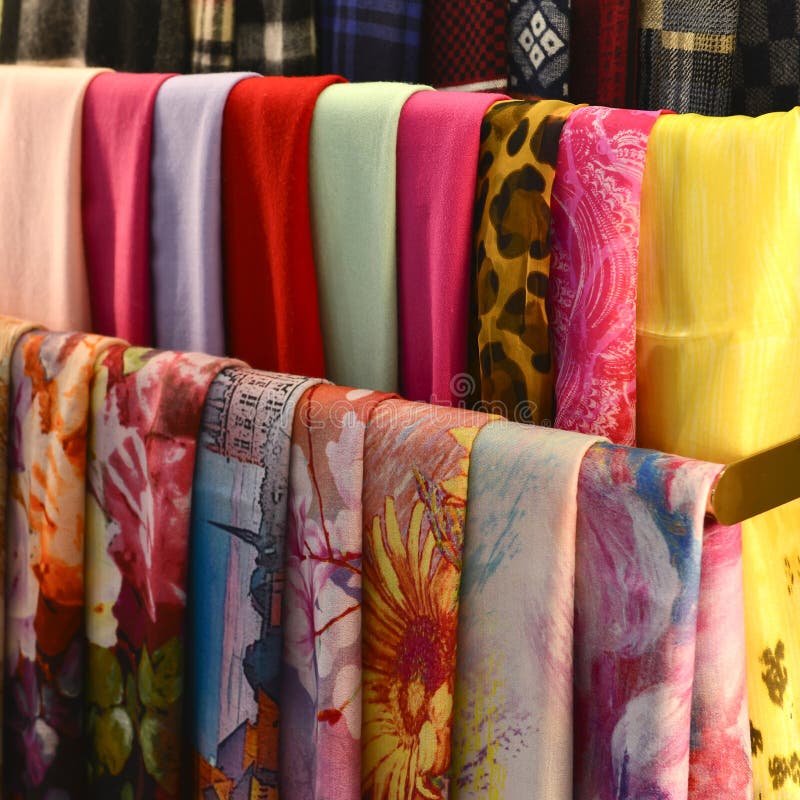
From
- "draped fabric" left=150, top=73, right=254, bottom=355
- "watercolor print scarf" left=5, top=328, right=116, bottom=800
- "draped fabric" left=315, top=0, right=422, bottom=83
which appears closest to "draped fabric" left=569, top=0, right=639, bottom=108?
"draped fabric" left=315, top=0, right=422, bottom=83

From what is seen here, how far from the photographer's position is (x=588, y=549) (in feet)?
1.41

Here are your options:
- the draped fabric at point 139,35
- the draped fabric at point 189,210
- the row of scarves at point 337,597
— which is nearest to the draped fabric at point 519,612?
the row of scarves at point 337,597

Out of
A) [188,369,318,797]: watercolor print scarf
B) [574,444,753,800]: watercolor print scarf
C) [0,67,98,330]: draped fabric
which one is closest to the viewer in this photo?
[574,444,753,800]: watercolor print scarf

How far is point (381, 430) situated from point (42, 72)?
36 centimetres

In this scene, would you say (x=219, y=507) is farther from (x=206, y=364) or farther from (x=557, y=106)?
(x=557, y=106)

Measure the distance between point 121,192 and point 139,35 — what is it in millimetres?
172

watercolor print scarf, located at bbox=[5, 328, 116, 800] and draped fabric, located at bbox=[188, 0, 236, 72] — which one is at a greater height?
draped fabric, located at bbox=[188, 0, 236, 72]

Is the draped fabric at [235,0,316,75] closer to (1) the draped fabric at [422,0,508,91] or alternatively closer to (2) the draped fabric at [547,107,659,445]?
(1) the draped fabric at [422,0,508,91]

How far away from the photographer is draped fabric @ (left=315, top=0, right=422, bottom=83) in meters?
0.63

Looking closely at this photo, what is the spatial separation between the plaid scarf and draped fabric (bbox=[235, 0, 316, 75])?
0.99 feet

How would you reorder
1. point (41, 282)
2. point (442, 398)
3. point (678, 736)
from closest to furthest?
point (678, 736), point (442, 398), point (41, 282)

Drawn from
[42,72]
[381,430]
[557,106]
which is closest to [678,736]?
[381,430]

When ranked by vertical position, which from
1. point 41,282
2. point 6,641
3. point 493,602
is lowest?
point 6,641

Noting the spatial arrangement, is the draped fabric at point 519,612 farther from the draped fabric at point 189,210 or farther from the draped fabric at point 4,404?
the draped fabric at point 4,404
